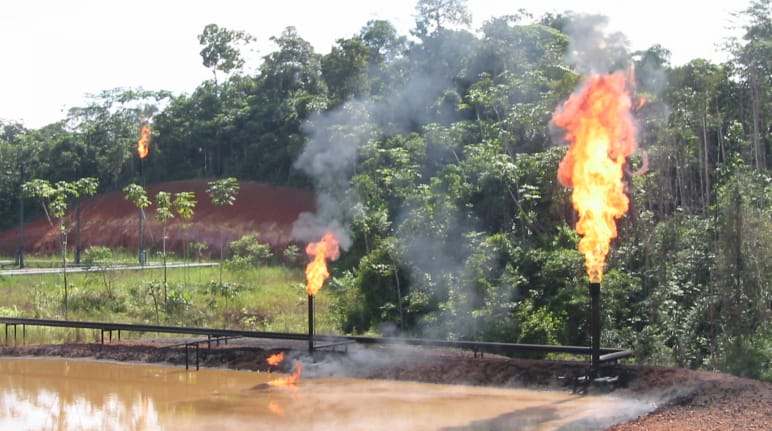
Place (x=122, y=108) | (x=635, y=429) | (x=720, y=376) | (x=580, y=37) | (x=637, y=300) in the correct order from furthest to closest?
1. (x=122, y=108)
2. (x=580, y=37)
3. (x=637, y=300)
4. (x=720, y=376)
5. (x=635, y=429)

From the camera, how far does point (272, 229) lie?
43719mm

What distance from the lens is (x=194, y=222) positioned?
4675 cm

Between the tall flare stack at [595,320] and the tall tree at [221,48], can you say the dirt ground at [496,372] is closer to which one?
the tall flare stack at [595,320]

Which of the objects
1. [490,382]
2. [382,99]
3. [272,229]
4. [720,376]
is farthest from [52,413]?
[272,229]

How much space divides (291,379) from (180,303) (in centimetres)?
950

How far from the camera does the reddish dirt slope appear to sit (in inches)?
1736

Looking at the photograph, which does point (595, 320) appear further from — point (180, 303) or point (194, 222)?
point (194, 222)

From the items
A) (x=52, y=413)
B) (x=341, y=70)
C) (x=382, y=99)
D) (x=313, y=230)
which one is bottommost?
(x=52, y=413)

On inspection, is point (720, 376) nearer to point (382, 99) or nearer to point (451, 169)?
point (451, 169)

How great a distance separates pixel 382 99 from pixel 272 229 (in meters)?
11.0

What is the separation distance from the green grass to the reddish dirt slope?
13026 millimetres

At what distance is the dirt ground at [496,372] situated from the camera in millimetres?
10586

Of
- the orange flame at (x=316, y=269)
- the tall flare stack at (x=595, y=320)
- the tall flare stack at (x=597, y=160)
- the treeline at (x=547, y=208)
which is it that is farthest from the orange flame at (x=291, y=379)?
the tall flare stack at (x=597, y=160)

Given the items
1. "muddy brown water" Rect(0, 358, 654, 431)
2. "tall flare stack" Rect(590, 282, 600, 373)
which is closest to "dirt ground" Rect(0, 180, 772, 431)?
"muddy brown water" Rect(0, 358, 654, 431)
